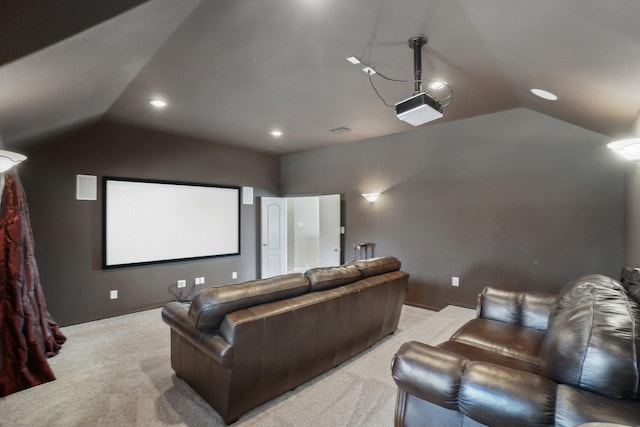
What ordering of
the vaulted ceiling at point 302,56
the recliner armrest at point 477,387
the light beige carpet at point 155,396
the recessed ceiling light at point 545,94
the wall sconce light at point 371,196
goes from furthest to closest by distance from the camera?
the wall sconce light at point 371,196
the recessed ceiling light at point 545,94
the light beige carpet at point 155,396
the vaulted ceiling at point 302,56
the recliner armrest at point 477,387

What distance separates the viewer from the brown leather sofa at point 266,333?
1.99 meters

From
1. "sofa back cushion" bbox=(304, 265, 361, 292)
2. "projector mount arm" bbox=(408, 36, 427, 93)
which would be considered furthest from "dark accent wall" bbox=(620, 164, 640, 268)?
"sofa back cushion" bbox=(304, 265, 361, 292)

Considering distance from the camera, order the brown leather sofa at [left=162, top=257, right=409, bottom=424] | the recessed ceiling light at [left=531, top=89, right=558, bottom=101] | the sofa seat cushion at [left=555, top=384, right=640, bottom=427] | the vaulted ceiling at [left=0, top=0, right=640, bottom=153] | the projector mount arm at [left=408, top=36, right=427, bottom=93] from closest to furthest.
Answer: the sofa seat cushion at [left=555, top=384, right=640, bottom=427] < the vaulted ceiling at [left=0, top=0, right=640, bottom=153] < the brown leather sofa at [left=162, top=257, right=409, bottom=424] < the projector mount arm at [left=408, top=36, right=427, bottom=93] < the recessed ceiling light at [left=531, top=89, right=558, bottom=101]

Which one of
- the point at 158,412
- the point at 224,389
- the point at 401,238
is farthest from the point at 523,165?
the point at 158,412

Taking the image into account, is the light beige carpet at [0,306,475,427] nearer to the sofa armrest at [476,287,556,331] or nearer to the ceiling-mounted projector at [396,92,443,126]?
the sofa armrest at [476,287,556,331]

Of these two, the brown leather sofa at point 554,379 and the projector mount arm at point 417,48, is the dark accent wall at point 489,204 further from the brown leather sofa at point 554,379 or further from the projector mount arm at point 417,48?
the projector mount arm at point 417,48

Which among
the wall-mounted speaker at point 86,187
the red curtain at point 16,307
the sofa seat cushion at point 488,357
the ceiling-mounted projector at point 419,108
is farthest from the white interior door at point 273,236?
the sofa seat cushion at point 488,357

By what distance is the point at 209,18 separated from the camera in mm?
1993

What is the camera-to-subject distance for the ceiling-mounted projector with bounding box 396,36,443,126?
7.52ft

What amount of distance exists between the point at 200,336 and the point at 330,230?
4111mm

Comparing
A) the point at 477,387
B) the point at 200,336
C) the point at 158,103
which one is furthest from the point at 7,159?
the point at 477,387

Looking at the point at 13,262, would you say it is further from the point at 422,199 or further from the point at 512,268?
the point at 512,268

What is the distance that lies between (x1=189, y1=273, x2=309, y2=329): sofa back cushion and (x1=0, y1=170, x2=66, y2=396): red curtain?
5.90ft

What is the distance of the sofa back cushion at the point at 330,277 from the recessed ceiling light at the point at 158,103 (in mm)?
2721
